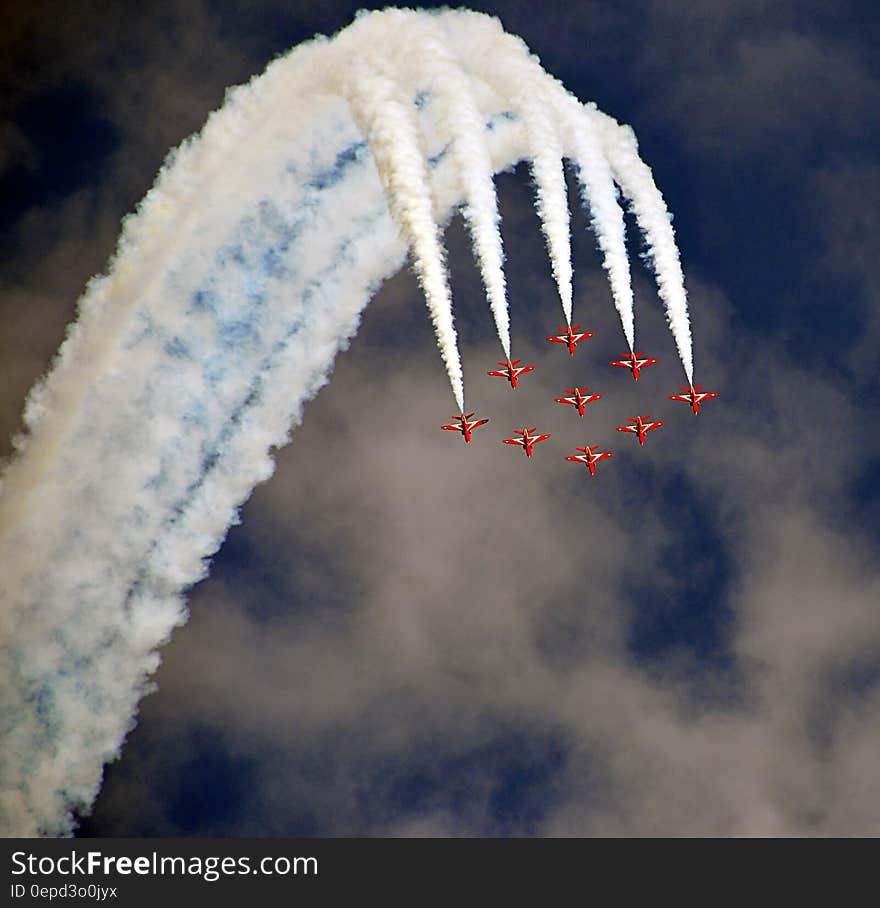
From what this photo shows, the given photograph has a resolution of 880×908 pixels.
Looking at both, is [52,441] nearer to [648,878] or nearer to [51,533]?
[51,533]

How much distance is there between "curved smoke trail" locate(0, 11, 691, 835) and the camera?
5144 centimetres

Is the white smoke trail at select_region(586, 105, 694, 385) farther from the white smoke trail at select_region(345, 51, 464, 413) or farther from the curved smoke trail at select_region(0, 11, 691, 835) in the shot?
the white smoke trail at select_region(345, 51, 464, 413)

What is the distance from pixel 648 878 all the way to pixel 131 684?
32912mm

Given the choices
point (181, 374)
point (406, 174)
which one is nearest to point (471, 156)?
point (406, 174)

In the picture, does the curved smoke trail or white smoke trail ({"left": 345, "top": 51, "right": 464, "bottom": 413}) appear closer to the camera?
white smoke trail ({"left": 345, "top": 51, "right": 464, "bottom": 413})

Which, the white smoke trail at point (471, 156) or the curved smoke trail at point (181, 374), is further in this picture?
the curved smoke trail at point (181, 374)

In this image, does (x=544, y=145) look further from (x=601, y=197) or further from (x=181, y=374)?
(x=181, y=374)

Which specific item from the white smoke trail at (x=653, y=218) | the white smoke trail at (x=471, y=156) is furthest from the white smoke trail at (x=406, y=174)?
the white smoke trail at (x=653, y=218)

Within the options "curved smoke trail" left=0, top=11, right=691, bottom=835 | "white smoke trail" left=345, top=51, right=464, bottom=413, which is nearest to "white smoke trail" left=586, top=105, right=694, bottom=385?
"curved smoke trail" left=0, top=11, right=691, bottom=835

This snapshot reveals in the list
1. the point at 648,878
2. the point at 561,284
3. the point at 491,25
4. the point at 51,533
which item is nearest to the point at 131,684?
the point at 51,533

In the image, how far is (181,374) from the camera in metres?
58.9

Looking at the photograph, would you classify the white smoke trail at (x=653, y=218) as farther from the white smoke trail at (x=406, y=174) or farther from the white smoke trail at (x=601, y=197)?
the white smoke trail at (x=406, y=174)

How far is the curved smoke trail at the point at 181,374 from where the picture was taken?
51.4m

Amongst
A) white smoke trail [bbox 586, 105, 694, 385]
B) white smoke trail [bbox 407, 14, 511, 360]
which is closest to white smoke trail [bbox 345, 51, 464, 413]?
white smoke trail [bbox 407, 14, 511, 360]
